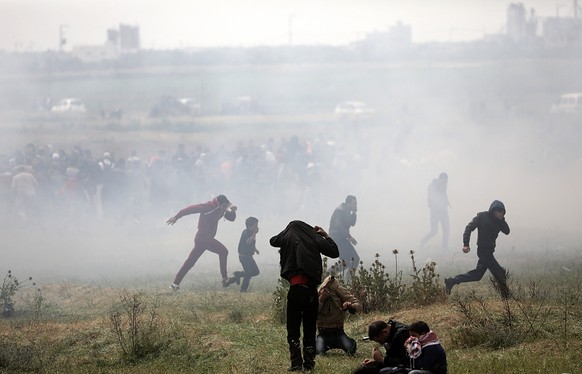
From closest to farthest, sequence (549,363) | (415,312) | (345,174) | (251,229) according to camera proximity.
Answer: (549,363) → (415,312) → (251,229) → (345,174)

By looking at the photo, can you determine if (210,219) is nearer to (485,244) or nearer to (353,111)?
(485,244)

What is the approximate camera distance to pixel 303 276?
11.0m

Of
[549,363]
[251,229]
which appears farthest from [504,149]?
[549,363]

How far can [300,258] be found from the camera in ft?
35.8

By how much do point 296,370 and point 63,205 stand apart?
66.5ft

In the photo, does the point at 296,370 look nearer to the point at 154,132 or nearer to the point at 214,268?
the point at 214,268

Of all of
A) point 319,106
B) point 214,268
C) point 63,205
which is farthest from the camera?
point 319,106

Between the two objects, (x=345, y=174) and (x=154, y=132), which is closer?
(x=345, y=174)

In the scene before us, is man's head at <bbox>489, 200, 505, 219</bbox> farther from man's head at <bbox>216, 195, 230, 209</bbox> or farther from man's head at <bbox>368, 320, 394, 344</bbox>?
man's head at <bbox>368, 320, 394, 344</bbox>

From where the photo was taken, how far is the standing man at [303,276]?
11.0 meters

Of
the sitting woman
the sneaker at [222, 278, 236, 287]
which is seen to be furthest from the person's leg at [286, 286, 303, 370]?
the sneaker at [222, 278, 236, 287]

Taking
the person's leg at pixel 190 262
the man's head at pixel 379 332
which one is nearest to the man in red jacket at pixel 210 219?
the person's leg at pixel 190 262

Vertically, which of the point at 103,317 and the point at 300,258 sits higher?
the point at 300,258

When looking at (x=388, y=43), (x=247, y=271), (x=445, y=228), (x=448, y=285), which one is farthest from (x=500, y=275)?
(x=388, y=43)
